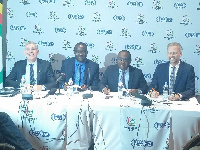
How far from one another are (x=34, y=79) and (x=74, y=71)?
2.57ft

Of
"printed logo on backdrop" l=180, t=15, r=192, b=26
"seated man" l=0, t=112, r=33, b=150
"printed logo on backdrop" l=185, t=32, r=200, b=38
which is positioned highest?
"printed logo on backdrop" l=180, t=15, r=192, b=26

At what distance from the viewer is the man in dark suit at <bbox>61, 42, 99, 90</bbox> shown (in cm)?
459

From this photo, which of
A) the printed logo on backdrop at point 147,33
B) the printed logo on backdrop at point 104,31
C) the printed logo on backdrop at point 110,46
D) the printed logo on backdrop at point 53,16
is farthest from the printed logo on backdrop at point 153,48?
the printed logo on backdrop at point 53,16

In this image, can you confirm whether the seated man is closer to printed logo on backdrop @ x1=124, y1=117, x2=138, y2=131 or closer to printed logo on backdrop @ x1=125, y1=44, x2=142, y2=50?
printed logo on backdrop @ x1=124, y1=117, x2=138, y2=131

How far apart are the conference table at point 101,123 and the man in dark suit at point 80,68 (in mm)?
1509

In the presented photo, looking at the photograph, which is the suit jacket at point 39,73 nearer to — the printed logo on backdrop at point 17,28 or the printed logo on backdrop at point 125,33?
the printed logo on backdrop at point 17,28

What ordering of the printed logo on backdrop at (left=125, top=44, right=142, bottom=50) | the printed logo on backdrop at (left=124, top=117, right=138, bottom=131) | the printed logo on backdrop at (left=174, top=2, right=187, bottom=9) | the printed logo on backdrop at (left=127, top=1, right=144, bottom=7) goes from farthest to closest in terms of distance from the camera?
the printed logo on backdrop at (left=125, top=44, right=142, bottom=50) → the printed logo on backdrop at (left=127, top=1, right=144, bottom=7) → the printed logo on backdrop at (left=174, top=2, right=187, bottom=9) → the printed logo on backdrop at (left=124, top=117, right=138, bottom=131)

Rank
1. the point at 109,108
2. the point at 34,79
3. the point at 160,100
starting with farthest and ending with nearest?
1. the point at 34,79
2. the point at 160,100
3. the point at 109,108

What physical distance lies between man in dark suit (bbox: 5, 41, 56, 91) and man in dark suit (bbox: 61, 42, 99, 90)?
1.26 feet

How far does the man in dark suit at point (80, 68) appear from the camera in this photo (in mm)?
4594

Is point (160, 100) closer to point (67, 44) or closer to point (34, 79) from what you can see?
point (34, 79)

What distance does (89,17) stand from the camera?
5191 mm

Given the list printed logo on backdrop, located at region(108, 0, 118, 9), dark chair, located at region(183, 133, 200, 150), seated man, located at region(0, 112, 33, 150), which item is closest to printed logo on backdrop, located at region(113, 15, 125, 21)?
printed logo on backdrop, located at region(108, 0, 118, 9)

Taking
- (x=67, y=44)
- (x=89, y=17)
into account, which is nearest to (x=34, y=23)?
(x=67, y=44)
